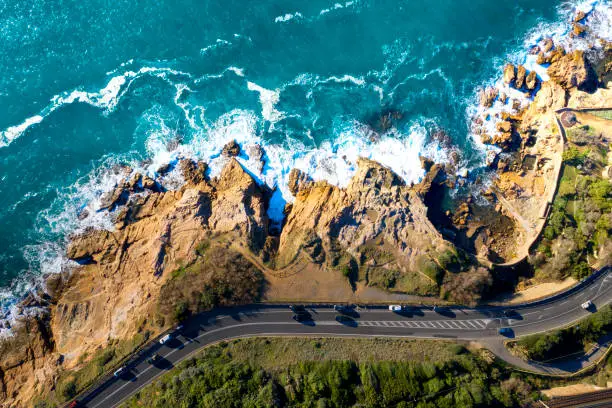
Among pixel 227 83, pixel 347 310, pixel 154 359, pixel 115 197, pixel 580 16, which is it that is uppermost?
pixel 580 16

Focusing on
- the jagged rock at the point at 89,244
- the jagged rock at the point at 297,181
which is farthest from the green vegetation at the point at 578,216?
Answer: the jagged rock at the point at 89,244

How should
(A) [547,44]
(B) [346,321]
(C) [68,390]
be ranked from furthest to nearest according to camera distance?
(A) [547,44] < (B) [346,321] < (C) [68,390]

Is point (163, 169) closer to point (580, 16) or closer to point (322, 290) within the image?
point (322, 290)

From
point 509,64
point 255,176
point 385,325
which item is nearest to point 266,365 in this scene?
point 385,325

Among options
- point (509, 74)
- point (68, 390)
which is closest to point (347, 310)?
point (68, 390)

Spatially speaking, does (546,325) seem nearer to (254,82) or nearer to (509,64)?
(509,64)

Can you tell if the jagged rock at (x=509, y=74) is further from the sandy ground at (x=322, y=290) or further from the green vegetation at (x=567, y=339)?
the sandy ground at (x=322, y=290)
